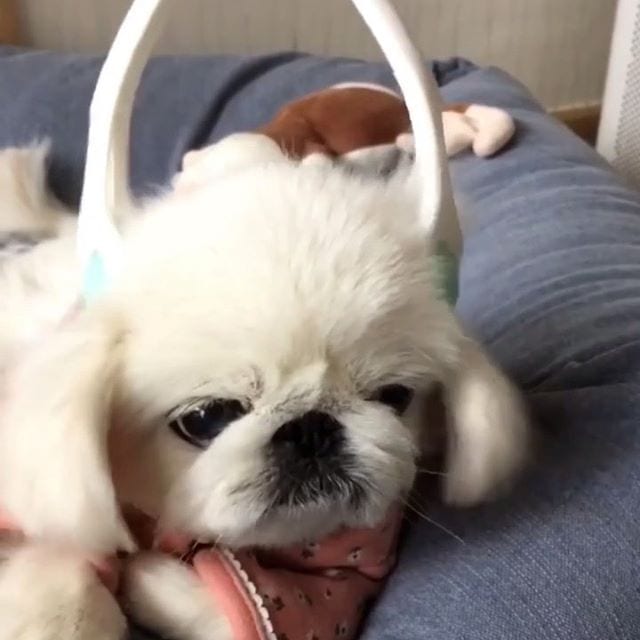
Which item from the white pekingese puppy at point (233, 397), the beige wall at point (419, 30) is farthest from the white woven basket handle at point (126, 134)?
the beige wall at point (419, 30)

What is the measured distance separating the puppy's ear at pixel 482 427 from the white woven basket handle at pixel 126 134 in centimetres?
9

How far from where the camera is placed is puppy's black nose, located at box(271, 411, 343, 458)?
621 millimetres

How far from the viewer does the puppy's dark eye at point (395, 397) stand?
656 millimetres

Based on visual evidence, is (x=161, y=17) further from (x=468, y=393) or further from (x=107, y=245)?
(x=468, y=393)

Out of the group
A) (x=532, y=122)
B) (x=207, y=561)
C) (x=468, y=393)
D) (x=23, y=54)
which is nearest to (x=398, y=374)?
(x=468, y=393)

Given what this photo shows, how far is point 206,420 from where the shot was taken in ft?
2.07

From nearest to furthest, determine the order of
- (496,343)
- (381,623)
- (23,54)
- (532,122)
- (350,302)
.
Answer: (350,302) < (381,623) < (496,343) < (532,122) < (23,54)

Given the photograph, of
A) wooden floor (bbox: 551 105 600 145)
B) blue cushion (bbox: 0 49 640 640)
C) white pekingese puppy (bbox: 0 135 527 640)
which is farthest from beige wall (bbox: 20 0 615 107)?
white pekingese puppy (bbox: 0 135 527 640)

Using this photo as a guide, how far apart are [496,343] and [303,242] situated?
364 millimetres

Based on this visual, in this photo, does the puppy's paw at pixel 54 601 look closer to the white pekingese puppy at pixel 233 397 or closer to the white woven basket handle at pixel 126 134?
the white pekingese puppy at pixel 233 397

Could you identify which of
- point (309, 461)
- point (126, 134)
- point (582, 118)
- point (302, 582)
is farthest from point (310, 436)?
point (582, 118)

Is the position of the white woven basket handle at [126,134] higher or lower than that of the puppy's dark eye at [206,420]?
higher

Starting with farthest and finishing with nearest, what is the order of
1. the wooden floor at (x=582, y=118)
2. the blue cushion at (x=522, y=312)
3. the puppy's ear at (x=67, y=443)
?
the wooden floor at (x=582, y=118), the blue cushion at (x=522, y=312), the puppy's ear at (x=67, y=443)

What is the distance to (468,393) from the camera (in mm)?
667
